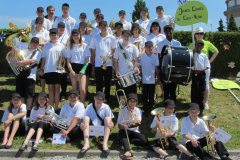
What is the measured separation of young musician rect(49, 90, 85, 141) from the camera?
4.80m

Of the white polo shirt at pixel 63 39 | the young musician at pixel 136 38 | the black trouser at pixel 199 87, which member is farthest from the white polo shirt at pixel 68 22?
the black trouser at pixel 199 87

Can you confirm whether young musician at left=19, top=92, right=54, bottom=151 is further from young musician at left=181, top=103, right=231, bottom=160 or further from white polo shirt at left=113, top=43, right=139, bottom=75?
young musician at left=181, top=103, right=231, bottom=160

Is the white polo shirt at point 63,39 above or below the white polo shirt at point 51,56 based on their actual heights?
above

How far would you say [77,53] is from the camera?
5.93 m

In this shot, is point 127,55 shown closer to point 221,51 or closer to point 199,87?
point 199,87

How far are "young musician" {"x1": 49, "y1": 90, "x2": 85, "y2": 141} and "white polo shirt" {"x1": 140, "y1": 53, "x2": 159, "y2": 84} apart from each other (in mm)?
1772

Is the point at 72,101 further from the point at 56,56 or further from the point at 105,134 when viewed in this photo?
the point at 56,56

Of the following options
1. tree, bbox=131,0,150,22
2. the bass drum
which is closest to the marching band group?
the bass drum

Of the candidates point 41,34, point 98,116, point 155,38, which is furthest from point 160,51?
point 41,34

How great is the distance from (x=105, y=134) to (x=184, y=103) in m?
3.25

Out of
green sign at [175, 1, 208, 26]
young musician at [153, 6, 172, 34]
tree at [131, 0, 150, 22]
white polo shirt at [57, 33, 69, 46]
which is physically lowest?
white polo shirt at [57, 33, 69, 46]

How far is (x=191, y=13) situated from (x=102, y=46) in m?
2.31

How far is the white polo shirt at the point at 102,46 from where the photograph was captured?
6074 millimetres

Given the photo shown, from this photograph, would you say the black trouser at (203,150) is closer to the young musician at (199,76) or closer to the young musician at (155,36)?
the young musician at (199,76)
